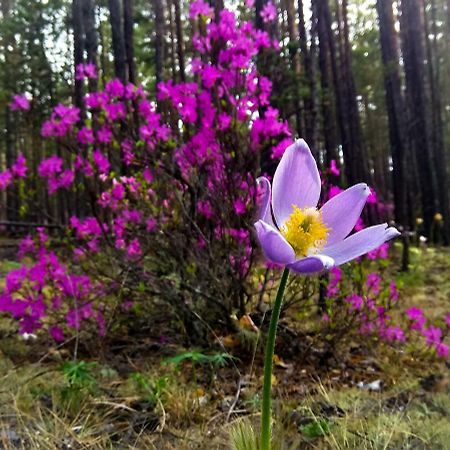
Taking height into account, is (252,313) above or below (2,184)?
below

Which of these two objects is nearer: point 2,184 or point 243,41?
point 243,41

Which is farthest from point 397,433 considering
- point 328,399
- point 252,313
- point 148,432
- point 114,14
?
point 114,14

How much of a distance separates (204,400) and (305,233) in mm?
1842

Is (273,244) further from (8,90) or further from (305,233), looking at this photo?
(8,90)

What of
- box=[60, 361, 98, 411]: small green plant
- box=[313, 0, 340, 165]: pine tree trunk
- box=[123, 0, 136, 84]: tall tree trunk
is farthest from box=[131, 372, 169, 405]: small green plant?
box=[123, 0, 136, 84]: tall tree trunk

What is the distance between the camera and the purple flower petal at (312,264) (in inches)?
38.3

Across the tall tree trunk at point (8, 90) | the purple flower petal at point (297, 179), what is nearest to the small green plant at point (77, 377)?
the purple flower petal at point (297, 179)

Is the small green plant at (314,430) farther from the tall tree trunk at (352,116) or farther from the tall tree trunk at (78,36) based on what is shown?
the tall tree trunk at (78,36)

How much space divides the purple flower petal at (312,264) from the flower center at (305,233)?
0.13 m

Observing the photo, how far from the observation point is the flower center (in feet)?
3.72

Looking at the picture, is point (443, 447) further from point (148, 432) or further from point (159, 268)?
point (159, 268)

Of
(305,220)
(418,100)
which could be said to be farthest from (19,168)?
(418,100)

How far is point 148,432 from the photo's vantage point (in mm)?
2303

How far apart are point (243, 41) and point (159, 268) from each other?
5.53 feet
